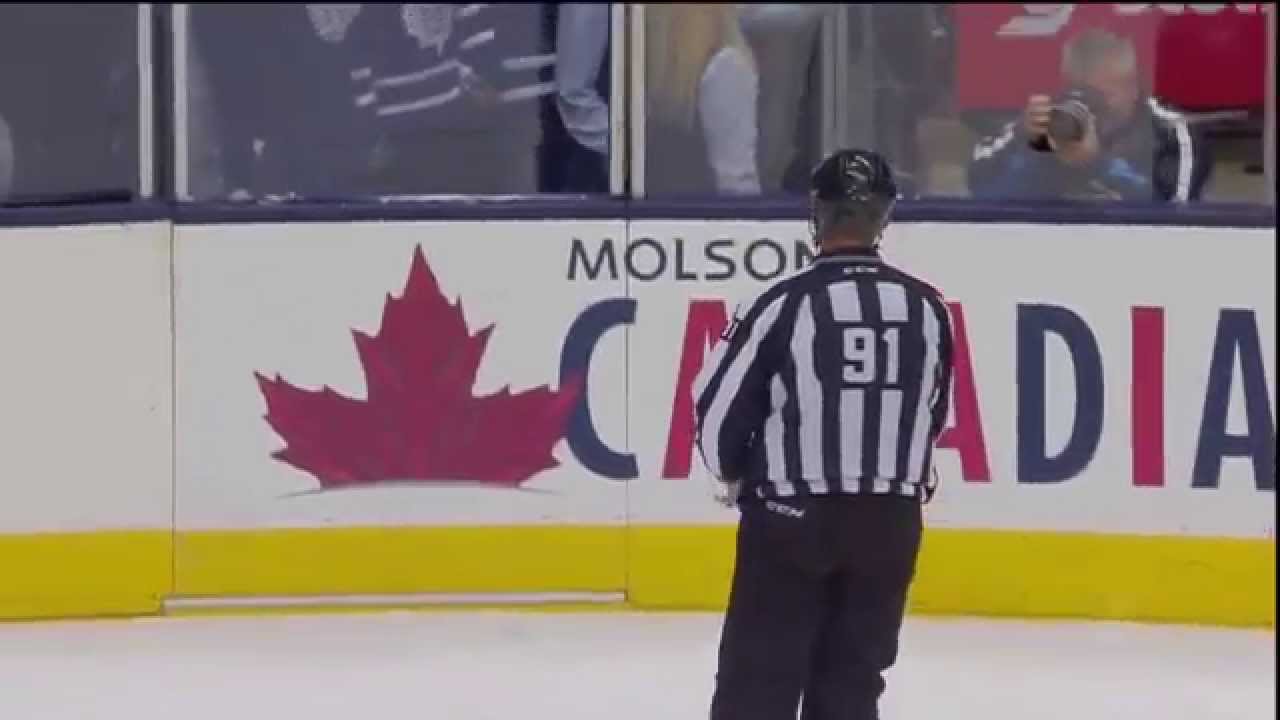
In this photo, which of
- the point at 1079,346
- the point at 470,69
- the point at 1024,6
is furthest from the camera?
the point at 1024,6

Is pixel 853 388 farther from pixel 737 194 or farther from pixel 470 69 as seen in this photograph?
pixel 470 69

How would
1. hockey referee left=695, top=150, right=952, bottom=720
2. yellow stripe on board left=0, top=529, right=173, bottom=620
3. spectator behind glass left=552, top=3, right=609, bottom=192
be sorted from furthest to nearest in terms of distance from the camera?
spectator behind glass left=552, top=3, right=609, bottom=192 < yellow stripe on board left=0, top=529, right=173, bottom=620 < hockey referee left=695, top=150, right=952, bottom=720

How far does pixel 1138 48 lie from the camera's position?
10141 mm

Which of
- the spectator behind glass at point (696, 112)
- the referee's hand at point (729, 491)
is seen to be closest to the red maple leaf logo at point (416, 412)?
the spectator behind glass at point (696, 112)

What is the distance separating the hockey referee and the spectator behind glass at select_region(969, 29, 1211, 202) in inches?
117

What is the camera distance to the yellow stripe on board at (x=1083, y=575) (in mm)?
9008

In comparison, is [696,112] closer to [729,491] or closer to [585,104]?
[585,104]

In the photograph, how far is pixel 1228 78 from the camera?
9484 mm

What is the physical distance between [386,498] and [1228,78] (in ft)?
8.57

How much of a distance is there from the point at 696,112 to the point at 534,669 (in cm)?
185

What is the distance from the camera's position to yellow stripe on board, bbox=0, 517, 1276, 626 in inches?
354

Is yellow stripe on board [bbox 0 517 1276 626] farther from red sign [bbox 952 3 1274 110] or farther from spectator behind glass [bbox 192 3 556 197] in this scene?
red sign [bbox 952 3 1274 110]

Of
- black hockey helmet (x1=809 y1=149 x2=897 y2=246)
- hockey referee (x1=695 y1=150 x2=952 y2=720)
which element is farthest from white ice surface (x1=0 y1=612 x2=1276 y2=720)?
black hockey helmet (x1=809 y1=149 x2=897 y2=246)

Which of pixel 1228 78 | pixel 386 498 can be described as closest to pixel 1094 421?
pixel 1228 78
